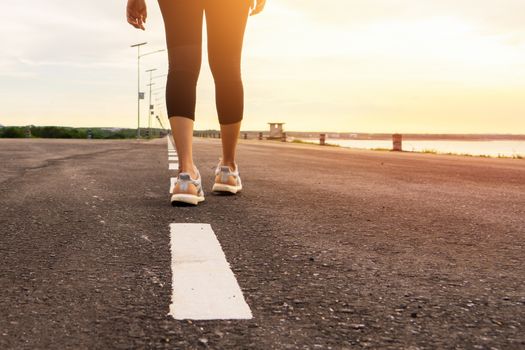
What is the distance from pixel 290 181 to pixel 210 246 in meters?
3.39

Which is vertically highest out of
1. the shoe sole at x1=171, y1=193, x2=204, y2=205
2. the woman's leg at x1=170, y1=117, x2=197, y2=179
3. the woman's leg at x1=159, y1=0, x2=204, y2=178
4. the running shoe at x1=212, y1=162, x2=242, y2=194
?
the woman's leg at x1=159, y1=0, x2=204, y2=178

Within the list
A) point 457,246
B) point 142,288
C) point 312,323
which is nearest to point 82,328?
point 142,288

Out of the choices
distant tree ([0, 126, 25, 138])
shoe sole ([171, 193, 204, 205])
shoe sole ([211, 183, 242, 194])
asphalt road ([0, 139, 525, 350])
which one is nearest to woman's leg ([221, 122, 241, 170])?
shoe sole ([211, 183, 242, 194])

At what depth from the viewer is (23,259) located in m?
2.19

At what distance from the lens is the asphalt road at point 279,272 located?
1421 mm

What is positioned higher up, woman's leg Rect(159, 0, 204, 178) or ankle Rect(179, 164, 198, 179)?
woman's leg Rect(159, 0, 204, 178)

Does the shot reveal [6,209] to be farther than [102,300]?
Yes

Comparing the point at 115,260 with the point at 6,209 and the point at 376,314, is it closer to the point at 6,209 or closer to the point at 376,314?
the point at 376,314

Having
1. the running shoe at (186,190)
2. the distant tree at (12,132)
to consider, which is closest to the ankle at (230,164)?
the running shoe at (186,190)

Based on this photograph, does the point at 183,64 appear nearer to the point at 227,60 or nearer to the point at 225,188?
the point at 227,60

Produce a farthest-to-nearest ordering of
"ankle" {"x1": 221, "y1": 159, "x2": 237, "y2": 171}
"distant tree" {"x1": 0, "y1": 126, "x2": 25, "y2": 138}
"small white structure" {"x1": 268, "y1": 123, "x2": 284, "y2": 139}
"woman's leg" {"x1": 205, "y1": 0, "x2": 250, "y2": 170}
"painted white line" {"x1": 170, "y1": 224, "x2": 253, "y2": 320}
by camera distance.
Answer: "distant tree" {"x1": 0, "y1": 126, "x2": 25, "y2": 138}
"small white structure" {"x1": 268, "y1": 123, "x2": 284, "y2": 139}
"ankle" {"x1": 221, "y1": 159, "x2": 237, "y2": 171}
"woman's leg" {"x1": 205, "y1": 0, "x2": 250, "y2": 170}
"painted white line" {"x1": 170, "y1": 224, "x2": 253, "y2": 320}

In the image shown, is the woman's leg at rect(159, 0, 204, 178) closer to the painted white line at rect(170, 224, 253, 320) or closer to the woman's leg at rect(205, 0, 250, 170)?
the woman's leg at rect(205, 0, 250, 170)

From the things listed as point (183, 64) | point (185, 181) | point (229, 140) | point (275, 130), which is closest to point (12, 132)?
point (275, 130)

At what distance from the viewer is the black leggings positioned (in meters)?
3.93
